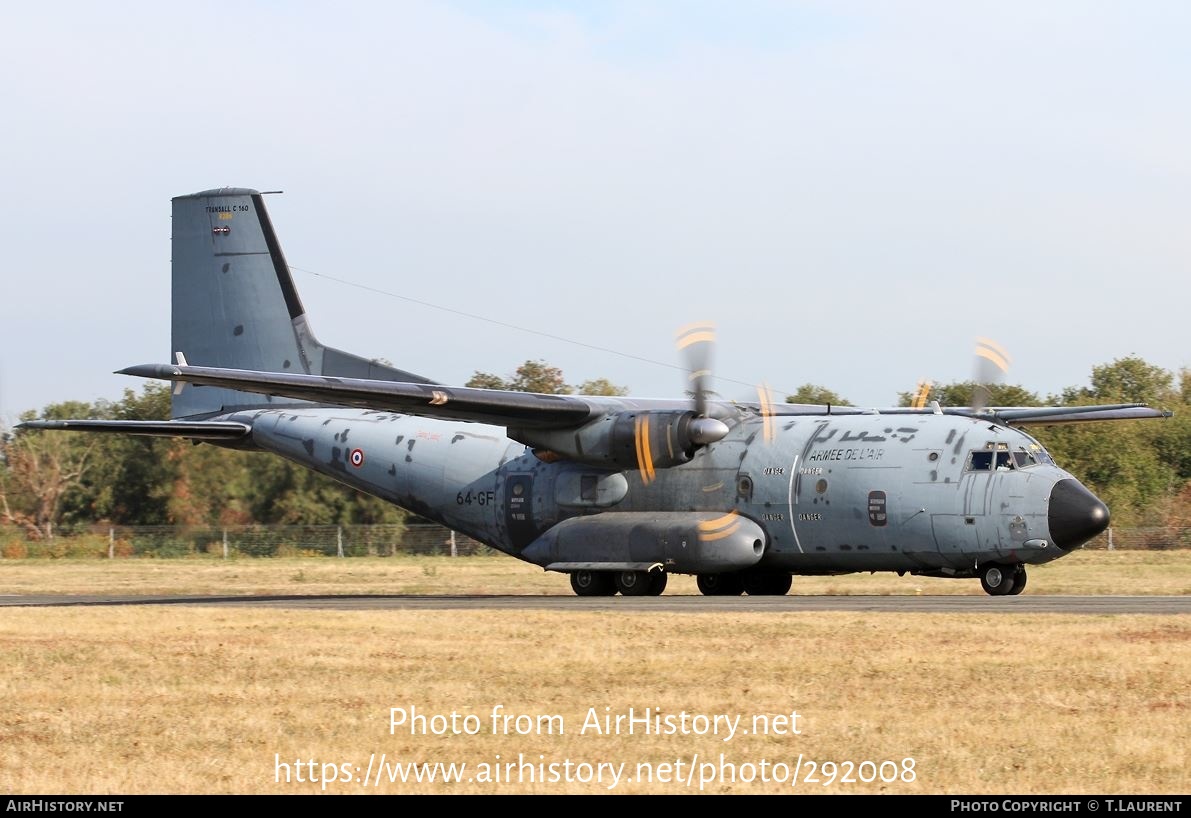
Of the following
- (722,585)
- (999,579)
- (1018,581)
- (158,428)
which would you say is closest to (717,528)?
(722,585)

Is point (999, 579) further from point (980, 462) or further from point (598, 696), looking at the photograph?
point (598, 696)

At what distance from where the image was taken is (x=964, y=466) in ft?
84.7

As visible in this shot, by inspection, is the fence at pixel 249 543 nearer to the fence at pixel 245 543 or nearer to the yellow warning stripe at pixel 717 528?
the fence at pixel 245 543

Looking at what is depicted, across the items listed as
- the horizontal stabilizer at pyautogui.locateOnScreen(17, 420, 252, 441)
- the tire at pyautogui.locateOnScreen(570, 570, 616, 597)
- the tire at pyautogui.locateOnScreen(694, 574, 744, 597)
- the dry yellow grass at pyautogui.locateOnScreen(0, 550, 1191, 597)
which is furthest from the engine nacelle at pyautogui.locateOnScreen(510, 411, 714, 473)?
the horizontal stabilizer at pyautogui.locateOnScreen(17, 420, 252, 441)

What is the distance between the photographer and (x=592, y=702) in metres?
14.2

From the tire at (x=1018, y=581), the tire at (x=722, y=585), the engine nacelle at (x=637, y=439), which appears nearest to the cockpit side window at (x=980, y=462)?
the tire at (x=1018, y=581)

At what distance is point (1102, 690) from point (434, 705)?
238 inches

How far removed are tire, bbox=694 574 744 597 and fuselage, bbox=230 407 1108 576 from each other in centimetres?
125

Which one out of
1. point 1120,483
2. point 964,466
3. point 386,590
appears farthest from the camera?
point 1120,483

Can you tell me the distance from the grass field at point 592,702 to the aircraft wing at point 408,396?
4.15m

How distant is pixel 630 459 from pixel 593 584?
269 centimetres

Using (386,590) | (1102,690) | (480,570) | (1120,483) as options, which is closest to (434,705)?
(1102,690)

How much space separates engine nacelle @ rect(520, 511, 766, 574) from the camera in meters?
27.3
